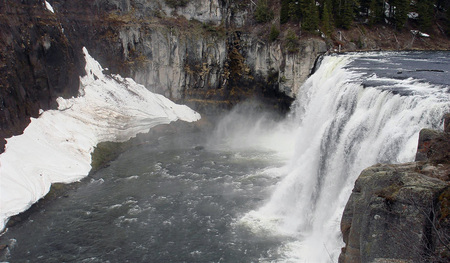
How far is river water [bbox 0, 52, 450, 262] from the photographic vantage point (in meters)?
18.4

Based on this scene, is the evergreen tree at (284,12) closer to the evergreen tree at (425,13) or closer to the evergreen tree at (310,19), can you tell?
the evergreen tree at (310,19)

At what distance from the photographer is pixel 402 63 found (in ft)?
110

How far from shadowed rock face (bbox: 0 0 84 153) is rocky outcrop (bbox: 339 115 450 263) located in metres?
25.9

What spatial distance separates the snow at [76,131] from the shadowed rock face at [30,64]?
112cm

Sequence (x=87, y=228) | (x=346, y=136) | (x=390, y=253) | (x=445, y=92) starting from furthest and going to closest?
1. (x=87, y=228)
2. (x=346, y=136)
3. (x=445, y=92)
4. (x=390, y=253)

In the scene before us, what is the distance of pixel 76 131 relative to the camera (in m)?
34.3

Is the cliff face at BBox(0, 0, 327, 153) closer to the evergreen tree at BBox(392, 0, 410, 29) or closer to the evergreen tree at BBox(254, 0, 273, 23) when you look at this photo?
the evergreen tree at BBox(254, 0, 273, 23)

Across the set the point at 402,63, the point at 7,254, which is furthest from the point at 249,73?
the point at 7,254

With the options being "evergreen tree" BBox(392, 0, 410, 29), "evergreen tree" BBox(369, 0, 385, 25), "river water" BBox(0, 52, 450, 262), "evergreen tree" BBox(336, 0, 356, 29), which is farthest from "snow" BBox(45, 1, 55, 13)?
"evergreen tree" BBox(392, 0, 410, 29)

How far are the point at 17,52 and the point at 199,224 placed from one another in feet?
72.2

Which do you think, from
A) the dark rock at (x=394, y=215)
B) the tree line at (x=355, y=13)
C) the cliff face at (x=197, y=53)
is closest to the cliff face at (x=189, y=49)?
the cliff face at (x=197, y=53)

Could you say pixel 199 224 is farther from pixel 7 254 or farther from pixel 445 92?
pixel 445 92

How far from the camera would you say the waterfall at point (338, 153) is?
1644cm

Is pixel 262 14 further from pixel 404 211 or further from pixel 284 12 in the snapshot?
pixel 404 211
